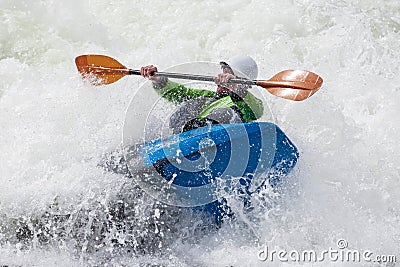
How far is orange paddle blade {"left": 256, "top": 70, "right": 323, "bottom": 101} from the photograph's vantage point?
143 inches

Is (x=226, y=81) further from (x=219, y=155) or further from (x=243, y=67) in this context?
(x=219, y=155)

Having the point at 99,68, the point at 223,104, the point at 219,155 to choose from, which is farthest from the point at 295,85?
the point at 99,68

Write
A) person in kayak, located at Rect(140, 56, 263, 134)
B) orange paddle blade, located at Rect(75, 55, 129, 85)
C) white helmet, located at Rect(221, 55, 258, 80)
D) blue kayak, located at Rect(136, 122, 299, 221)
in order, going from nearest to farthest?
blue kayak, located at Rect(136, 122, 299, 221)
person in kayak, located at Rect(140, 56, 263, 134)
white helmet, located at Rect(221, 55, 258, 80)
orange paddle blade, located at Rect(75, 55, 129, 85)

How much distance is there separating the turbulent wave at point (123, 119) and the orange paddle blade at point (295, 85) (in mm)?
450

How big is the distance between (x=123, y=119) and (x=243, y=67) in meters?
1.11

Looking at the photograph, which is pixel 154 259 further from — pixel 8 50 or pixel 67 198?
pixel 8 50

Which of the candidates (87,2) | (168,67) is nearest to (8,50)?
(87,2)

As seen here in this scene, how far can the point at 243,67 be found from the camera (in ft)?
12.6

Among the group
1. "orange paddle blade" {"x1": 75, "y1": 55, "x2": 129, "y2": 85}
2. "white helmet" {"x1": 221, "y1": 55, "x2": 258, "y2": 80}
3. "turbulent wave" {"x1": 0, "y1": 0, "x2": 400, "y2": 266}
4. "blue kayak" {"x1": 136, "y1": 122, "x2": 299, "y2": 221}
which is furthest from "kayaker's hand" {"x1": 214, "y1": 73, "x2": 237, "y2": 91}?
"orange paddle blade" {"x1": 75, "y1": 55, "x2": 129, "y2": 85}

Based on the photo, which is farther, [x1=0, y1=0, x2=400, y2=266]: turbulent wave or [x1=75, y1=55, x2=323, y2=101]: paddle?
[x1=75, y1=55, x2=323, y2=101]: paddle

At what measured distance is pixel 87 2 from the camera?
680 centimetres

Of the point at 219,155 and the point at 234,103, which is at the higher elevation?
the point at 234,103

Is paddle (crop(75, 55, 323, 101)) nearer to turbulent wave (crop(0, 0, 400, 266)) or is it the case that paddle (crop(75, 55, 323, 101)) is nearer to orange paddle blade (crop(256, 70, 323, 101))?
orange paddle blade (crop(256, 70, 323, 101))

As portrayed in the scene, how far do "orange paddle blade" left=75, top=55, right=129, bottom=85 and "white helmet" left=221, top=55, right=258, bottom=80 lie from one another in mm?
1050
